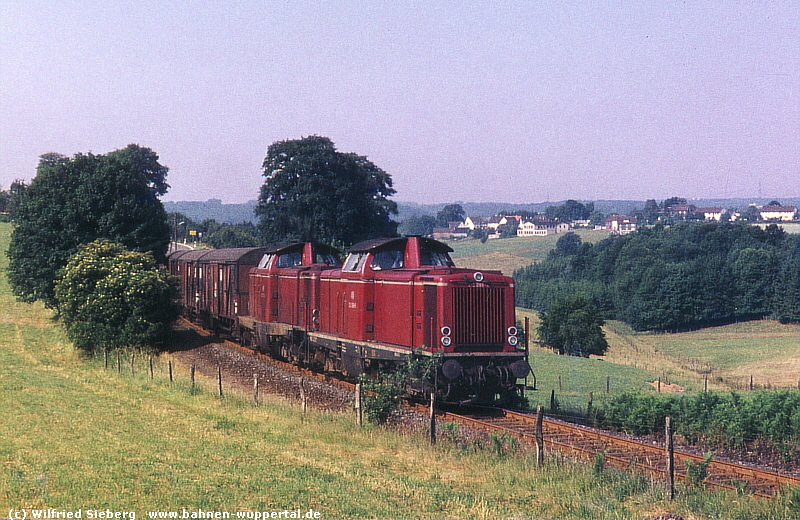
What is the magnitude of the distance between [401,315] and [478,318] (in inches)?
90.8

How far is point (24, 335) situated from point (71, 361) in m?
12.7

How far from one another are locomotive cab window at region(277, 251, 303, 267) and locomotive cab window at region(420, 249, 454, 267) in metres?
10.0

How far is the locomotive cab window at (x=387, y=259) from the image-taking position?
22.9m

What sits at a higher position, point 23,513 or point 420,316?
point 420,316

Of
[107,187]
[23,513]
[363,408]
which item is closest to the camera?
[23,513]

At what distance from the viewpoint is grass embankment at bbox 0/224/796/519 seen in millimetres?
12195

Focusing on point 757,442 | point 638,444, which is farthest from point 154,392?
point 757,442

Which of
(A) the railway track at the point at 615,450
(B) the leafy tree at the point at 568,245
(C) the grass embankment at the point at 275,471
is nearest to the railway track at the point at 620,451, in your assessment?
(A) the railway track at the point at 615,450

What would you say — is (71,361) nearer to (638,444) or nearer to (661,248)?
(638,444)

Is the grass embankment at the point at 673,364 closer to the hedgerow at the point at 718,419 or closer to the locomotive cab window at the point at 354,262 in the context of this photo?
the hedgerow at the point at 718,419

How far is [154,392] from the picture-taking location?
25.6 m

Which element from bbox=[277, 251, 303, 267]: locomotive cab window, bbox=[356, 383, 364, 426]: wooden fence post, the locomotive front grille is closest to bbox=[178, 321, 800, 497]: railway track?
the locomotive front grille

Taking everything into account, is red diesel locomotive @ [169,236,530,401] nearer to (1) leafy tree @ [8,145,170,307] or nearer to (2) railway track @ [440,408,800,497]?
(2) railway track @ [440,408,800,497]

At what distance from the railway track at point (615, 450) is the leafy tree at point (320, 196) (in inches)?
1803
